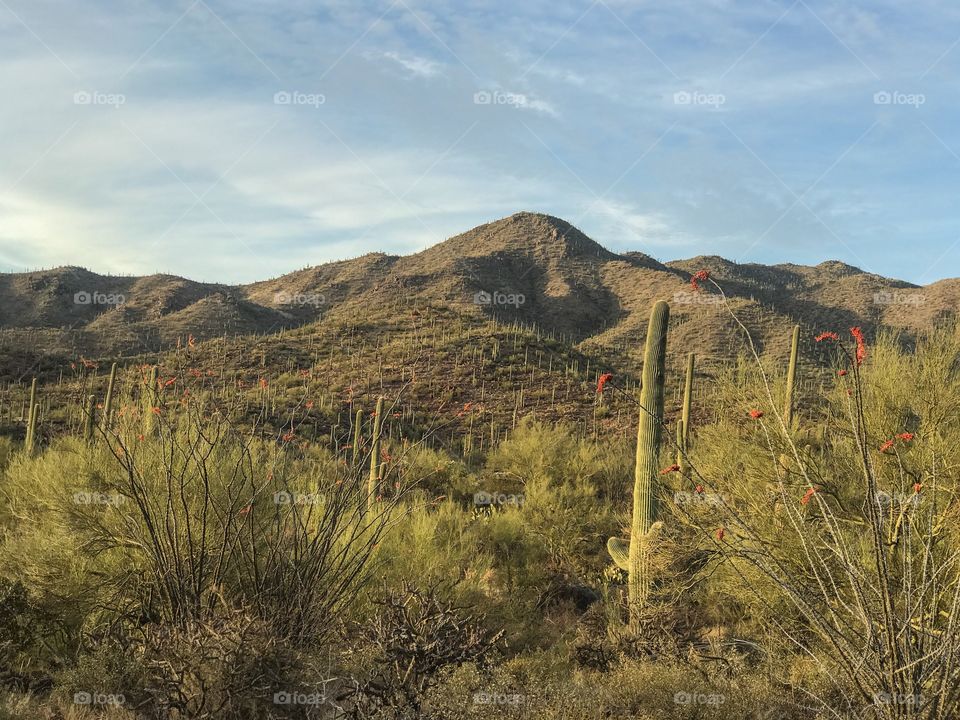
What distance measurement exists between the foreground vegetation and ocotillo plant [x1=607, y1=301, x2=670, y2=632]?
4 cm

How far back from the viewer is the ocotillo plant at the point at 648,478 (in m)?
10.6

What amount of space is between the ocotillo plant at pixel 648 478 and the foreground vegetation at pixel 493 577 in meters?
0.04

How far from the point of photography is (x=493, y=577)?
1339cm

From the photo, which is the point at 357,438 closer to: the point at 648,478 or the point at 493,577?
the point at 493,577

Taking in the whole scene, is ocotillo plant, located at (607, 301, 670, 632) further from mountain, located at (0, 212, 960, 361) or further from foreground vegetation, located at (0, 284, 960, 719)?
mountain, located at (0, 212, 960, 361)

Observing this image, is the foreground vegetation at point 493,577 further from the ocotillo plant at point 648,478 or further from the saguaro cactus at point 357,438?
the saguaro cactus at point 357,438

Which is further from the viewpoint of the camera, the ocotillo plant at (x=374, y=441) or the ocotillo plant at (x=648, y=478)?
the ocotillo plant at (x=648, y=478)

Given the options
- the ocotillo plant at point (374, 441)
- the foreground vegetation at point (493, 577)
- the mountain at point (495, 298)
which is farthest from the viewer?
the mountain at point (495, 298)

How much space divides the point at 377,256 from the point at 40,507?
222 feet

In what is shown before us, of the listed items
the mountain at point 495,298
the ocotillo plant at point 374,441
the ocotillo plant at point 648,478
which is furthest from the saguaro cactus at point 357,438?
the mountain at point 495,298

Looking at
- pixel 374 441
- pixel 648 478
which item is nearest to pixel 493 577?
pixel 648 478

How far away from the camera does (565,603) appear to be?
13.1 m

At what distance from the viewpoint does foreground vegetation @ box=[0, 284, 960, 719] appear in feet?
16.1

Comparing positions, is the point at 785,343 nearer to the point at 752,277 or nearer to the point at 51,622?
the point at 752,277
